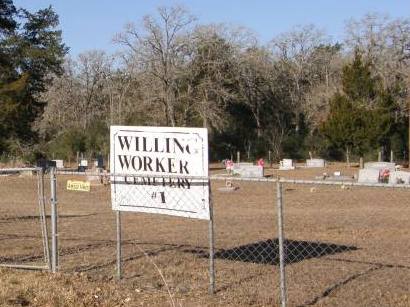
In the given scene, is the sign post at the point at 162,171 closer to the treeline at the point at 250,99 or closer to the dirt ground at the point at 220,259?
the dirt ground at the point at 220,259

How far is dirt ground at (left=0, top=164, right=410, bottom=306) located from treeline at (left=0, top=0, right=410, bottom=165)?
35.4 meters

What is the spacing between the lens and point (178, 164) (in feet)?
26.1

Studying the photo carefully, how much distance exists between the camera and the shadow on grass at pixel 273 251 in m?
10.4

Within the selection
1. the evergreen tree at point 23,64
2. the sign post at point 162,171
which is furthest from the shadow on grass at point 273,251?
the evergreen tree at point 23,64

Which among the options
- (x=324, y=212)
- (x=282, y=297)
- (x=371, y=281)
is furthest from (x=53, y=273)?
(x=324, y=212)

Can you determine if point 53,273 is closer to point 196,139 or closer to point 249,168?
point 196,139

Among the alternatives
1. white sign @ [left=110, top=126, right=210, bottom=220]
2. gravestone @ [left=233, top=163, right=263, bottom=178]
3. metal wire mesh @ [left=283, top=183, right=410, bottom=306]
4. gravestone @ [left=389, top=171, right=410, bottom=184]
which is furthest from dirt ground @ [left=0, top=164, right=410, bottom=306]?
gravestone @ [left=233, top=163, right=263, bottom=178]

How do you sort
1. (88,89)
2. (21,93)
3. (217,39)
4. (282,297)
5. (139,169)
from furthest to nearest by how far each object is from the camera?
(88,89), (217,39), (21,93), (139,169), (282,297)

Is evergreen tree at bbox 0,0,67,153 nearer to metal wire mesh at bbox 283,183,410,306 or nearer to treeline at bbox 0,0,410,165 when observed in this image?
treeline at bbox 0,0,410,165

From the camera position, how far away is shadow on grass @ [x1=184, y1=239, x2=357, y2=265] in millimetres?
10383

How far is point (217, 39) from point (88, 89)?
26.7 metres

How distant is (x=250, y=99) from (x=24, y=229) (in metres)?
54.4

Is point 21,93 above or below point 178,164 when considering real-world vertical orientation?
above

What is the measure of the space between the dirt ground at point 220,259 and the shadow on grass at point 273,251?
17 millimetres
